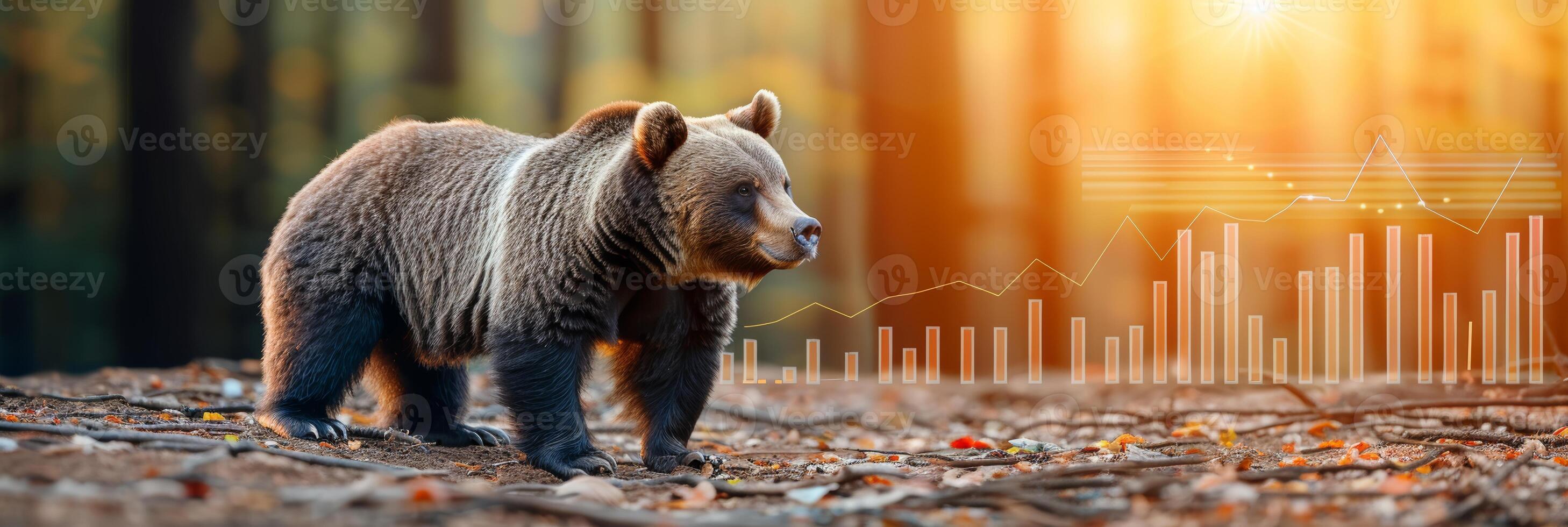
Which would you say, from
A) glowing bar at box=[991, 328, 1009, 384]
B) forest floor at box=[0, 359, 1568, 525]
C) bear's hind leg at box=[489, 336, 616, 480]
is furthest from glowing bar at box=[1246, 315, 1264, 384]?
bear's hind leg at box=[489, 336, 616, 480]

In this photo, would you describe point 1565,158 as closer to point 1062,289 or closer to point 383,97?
point 1062,289

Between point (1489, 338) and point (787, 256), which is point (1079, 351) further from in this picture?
point (787, 256)

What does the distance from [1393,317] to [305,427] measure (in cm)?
681

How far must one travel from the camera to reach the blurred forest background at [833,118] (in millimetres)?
7219

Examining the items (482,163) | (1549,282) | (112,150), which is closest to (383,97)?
(112,150)

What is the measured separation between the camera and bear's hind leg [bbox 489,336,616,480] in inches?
157

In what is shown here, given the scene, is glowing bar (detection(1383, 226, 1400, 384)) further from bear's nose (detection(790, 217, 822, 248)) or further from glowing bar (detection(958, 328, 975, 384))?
bear's nose (detection(790, 217, 822, 248))

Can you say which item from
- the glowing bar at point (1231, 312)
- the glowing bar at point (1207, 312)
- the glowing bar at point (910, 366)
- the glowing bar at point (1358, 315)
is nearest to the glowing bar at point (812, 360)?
the glowing bar at point (910, 366)

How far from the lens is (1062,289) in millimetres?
8312

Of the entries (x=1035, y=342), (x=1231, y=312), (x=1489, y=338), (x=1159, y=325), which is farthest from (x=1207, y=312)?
(x=1489, y=338)

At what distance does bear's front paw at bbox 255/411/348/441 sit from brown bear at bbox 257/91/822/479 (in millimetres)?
11

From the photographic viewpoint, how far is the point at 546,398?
13.2 feet

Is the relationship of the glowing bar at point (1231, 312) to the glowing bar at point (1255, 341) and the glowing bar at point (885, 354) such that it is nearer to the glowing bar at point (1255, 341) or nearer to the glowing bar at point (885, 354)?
the glowing bar at point (1255, 341)

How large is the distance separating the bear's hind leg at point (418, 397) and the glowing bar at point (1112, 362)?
4.48 meters
